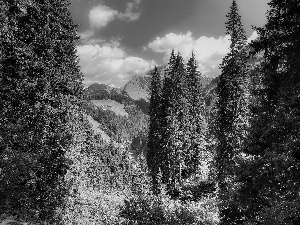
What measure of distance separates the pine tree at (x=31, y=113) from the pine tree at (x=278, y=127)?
10.3 meters

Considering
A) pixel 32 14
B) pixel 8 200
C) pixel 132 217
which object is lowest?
pixel 132 217

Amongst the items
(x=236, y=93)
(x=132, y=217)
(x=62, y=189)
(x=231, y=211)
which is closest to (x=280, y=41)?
(x=231, y=211)

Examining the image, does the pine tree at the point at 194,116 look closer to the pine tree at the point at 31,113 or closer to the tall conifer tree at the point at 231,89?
the tall conifer tree at the point at 231,89

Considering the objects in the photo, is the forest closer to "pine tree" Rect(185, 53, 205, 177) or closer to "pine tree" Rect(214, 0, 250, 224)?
"pine tree" Rect(214, 0, 250, 224)

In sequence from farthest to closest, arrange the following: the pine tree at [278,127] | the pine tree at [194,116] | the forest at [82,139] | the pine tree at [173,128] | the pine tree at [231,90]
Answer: the pine tree at [194,116] < the pine tree at [173,128] < the pine tree at [231,90] < the forest at [82,139] < the pine tree at [278,127]

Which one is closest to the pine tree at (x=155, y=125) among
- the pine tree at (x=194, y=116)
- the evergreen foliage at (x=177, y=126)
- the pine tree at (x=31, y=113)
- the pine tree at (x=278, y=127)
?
the evergreen foliage at (x=177, y=126)

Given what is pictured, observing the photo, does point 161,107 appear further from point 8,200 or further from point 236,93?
point 8,200

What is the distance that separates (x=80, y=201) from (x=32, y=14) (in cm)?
1157

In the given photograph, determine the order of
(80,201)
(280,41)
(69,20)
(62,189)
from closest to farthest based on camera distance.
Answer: (280,41)
(62,189)
(80,201)
(69,20)

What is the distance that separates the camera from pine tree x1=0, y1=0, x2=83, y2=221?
15.4 meters

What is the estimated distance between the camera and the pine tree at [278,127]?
347 inches

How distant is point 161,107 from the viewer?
46625 mm

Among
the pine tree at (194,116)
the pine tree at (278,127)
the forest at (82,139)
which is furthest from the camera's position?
the pine tree at (194,116)

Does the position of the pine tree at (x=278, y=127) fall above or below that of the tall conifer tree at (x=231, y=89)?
below
